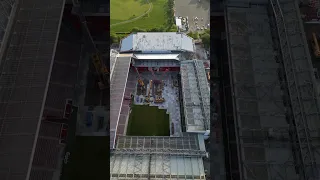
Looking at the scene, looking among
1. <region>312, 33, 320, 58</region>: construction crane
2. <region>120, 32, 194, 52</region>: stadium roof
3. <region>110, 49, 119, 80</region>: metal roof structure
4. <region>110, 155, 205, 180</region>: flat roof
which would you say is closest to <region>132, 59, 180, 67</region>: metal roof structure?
<region>120, 32, 194, 52</region>: stadium roof

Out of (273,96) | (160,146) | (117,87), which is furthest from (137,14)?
(273,96)

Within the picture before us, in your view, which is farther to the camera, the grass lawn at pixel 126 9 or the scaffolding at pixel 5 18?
the grass lawn at pixel 126 9

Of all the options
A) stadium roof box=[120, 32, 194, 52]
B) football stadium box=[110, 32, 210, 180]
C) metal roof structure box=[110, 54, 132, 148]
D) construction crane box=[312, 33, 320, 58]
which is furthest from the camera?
stadium roof box=[120, 32, 194, 52]

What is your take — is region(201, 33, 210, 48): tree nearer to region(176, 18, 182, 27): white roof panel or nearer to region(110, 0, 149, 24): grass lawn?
region(176, 18, 182, 27): white roof panel

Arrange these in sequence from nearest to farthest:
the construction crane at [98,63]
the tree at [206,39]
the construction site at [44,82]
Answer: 1. the construction site at [44,82]
2. the construction crane at [98,63]
3. the tree at [206,39]

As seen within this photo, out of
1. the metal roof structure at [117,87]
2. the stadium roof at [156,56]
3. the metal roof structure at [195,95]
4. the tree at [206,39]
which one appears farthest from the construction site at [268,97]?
the metal roof structure at [117,87]

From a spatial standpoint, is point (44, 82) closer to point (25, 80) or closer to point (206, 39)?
point (25, 80)

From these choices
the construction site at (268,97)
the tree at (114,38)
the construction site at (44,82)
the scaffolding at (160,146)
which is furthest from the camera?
the tree at (114,38)

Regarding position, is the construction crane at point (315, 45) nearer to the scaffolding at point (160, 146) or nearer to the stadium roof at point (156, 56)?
the stadium roof at point (156, 56)
